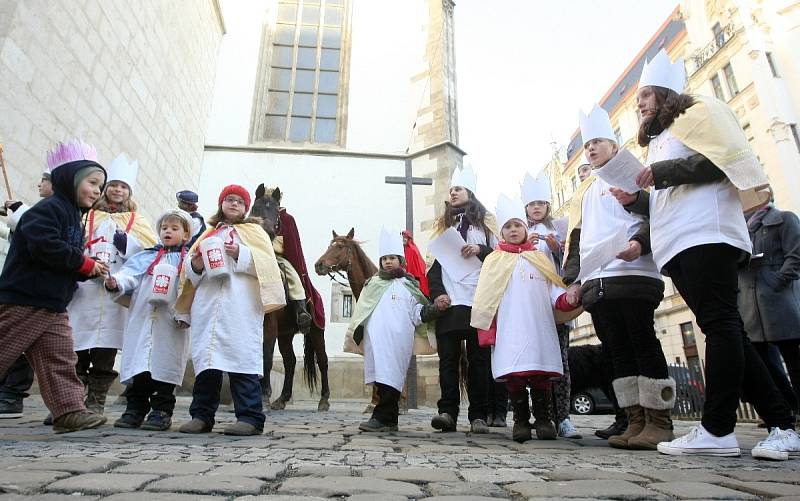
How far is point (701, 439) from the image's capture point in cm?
234

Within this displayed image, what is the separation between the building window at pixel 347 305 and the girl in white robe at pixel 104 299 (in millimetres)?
7042

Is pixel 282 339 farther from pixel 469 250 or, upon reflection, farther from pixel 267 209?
pixel 469 250

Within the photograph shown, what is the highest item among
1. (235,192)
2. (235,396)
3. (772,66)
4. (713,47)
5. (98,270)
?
(713,47)

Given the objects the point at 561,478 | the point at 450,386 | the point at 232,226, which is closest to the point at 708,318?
the point at 561,478

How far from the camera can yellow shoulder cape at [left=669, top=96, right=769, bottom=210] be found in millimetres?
2357

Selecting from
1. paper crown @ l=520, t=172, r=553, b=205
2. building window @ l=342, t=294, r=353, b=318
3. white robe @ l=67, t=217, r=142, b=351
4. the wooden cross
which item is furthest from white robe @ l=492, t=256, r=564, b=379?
building window @ l=342, t=294, r=353, b=318

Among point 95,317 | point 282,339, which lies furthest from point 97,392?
point 282,339

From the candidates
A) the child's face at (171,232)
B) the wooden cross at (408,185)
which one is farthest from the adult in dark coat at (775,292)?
the wooden cross at (408,185)

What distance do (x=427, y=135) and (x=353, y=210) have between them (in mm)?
2576

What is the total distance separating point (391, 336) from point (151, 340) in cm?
162

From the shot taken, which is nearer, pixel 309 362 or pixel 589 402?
pixel 309 362

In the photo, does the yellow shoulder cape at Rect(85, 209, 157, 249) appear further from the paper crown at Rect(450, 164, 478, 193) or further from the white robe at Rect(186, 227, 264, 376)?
the paper crown at Rect(450, 164, 478, 193)

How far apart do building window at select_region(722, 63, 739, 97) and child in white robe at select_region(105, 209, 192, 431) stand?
24699 millimetres

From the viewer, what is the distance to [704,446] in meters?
2.31
